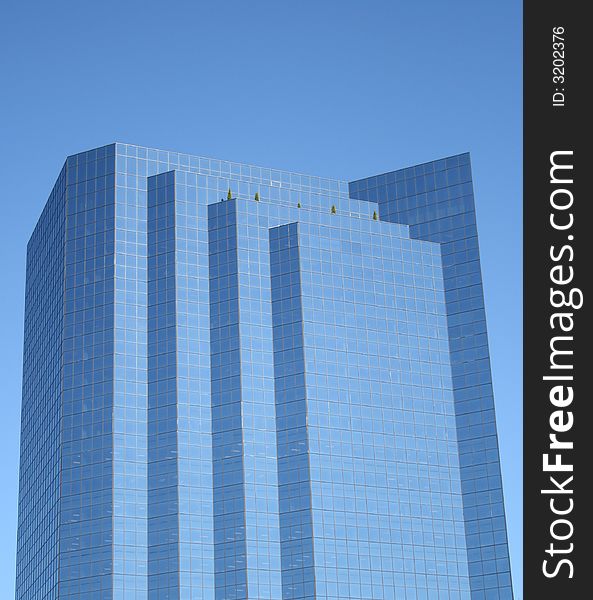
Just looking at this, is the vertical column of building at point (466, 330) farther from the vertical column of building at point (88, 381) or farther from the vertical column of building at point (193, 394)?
the vertical column of building at point (88, 381)

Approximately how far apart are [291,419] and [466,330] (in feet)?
106

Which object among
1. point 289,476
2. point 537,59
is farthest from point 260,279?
point 537,59

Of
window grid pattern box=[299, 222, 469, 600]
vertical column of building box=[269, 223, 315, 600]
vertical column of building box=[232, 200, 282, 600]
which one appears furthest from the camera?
window grid pattern box=[299, 222, 469, 600]

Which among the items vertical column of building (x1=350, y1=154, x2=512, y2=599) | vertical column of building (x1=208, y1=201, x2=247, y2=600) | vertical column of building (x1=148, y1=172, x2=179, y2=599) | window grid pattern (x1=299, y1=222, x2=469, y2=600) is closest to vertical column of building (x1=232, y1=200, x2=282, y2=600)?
vertical column of building (x1=208, y1=201, x2=247, y2=600)

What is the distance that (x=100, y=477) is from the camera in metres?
140

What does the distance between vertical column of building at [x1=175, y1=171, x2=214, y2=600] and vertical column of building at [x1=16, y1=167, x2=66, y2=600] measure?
16.9 meters

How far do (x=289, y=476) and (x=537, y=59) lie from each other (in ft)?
419

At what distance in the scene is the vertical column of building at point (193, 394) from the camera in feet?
449

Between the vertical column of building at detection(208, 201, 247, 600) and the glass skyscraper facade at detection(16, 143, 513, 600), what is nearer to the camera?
the vertical column of building at detection(208, 201, 247, 600)

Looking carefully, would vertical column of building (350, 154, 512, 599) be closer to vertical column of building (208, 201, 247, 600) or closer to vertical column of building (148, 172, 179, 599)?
vertical column of building (208, 201, 247, 600)

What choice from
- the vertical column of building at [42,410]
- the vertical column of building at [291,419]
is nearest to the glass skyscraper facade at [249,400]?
the vertical column of building at [291,419]

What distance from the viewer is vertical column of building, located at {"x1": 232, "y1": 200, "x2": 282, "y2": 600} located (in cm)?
13762

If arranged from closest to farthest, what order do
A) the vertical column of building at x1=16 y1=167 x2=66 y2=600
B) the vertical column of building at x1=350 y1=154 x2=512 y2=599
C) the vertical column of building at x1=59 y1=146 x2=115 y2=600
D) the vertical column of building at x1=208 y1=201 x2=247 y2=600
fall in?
the vertical column of building at x1=59 y1=146 x2=115 y2=600, the vertical column of building at x1=208 y1=201 x2=247 y2=600, the vertical column of building at x1=16 y1=167 x2=66 y2=600, the vertical column of building at x1=350 y1=154 x2=512 y2=599

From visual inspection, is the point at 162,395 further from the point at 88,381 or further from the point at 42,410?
the point at 42,410
